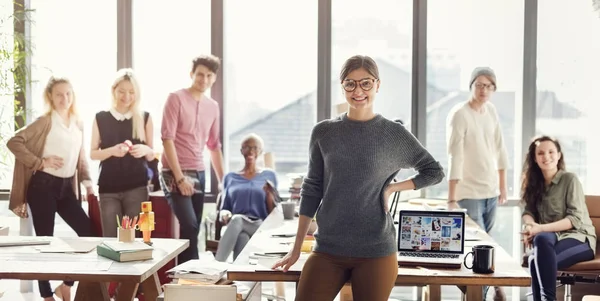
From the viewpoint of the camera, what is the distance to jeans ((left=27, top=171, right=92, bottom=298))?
542 centimetres

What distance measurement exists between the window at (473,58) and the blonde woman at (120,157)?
7.70ft

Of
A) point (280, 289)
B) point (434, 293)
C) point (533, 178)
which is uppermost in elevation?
point (533, 178)

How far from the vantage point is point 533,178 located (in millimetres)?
5168

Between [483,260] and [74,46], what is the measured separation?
433 centimetres

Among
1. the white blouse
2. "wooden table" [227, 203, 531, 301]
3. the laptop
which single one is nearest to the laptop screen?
the laptop

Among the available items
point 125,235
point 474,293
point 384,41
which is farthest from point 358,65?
point 384,41

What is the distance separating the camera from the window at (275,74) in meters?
6.40

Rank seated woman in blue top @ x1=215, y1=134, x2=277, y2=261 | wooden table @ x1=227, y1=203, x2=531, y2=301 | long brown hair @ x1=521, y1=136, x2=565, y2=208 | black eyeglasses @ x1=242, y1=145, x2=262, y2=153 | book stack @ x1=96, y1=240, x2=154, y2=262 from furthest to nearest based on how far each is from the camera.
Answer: black eyeglasses @ x1=242, y1=145, x2=262, y2=153
seated woman in blue top @ x1=215, y1=134, x2=277, y2=261
long brown hair @ x1=521, y1=136, x2=565, y2=208
book stack @ x1=96, y1=240, x2=154, y2=262
wooden table @ x1=227, y1=203, x2=531, y2=301

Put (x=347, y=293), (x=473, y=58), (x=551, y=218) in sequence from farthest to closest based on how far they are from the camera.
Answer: (x=473, y=58) → (x=551, y=218) → (x=347, y=293)

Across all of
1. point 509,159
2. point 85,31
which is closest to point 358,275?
point 509,159

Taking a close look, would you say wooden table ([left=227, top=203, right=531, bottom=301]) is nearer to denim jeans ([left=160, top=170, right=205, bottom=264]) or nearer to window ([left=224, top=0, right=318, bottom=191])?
denim jeans ([left=160, top=170, right=205, bottom=264])

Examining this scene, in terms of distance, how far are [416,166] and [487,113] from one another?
2.72 meters

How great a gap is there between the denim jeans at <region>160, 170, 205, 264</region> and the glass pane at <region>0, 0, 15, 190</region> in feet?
5.00

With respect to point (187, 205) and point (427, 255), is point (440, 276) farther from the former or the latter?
point (187, 205)
